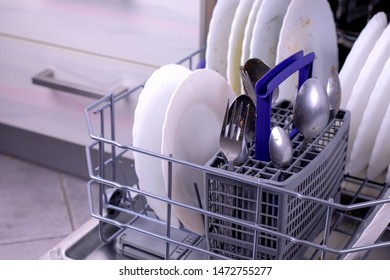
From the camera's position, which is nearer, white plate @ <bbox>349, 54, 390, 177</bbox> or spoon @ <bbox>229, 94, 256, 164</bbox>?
spoon @ <bbox>229, 94, 256, 164</bbox>

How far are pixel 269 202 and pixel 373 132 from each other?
24cm

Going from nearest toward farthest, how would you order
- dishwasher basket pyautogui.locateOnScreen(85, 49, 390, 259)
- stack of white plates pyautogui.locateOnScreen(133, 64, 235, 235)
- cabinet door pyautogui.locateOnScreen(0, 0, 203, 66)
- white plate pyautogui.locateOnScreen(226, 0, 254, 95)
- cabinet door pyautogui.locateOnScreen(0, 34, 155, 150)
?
1. dishwasher basket pyautogui.locateOnScreen(85, 49, 390, 259)
2. stack of white plates pyautogui.locateOnScreen(133, 64, 235, 235)
3. white plate pyautogui.locateOnScreen(226, 0, 254, 95)
4. cabinet door pyautogui.locateOnScreen(0, 0, 203, 66)
5. cabinet door pyautogui.locateOnScreen(0, 34, 155, 150)

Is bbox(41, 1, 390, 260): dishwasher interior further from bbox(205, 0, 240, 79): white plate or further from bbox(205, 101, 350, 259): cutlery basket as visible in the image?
bbox(205, 0, 240, 79): white plate

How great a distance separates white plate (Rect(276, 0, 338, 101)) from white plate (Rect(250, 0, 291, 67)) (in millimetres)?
25

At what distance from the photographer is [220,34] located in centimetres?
79

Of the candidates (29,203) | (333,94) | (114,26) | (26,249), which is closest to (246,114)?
(333,94)

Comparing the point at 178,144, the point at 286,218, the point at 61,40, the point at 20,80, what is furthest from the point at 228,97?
the point at 20,80

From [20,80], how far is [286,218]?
0.86 m

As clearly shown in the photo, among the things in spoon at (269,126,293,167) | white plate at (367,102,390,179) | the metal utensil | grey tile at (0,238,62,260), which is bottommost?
grey tile at (0,238,62,260)

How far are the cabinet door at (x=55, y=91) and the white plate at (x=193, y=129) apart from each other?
0.35 meters

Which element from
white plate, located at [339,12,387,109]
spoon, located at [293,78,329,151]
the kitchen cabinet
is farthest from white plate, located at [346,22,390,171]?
the kitchen cabinet

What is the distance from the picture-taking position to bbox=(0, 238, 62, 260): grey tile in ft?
3.79
